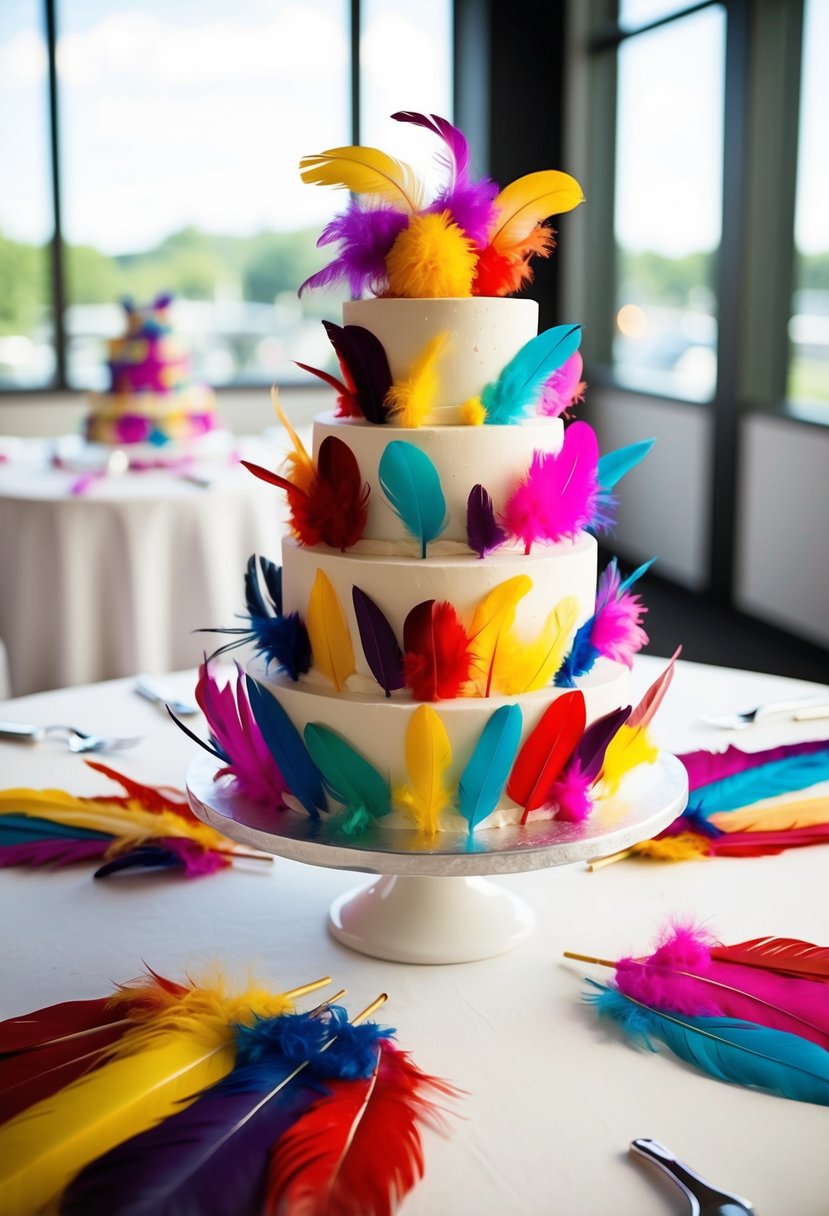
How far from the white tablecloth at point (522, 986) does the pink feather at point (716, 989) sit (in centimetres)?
5

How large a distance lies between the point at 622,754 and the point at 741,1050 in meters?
0.31

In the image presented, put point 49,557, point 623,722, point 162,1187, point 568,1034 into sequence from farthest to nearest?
point 49,557 → point 623,722 → point 568,1034 → point 162,1187

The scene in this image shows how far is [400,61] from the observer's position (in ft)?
23.5

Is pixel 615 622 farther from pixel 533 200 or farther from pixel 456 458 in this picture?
pixel 533 200

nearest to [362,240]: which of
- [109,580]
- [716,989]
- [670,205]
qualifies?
[716,989]

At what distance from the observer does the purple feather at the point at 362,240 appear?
121 cm

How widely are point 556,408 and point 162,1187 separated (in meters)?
0.82

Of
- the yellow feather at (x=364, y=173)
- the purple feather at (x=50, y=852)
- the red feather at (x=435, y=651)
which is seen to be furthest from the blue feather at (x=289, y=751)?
the yellow feather at (x=364, y=173)

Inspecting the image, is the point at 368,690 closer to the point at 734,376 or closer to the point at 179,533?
the point at 179,533

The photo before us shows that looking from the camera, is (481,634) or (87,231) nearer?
(481,634)

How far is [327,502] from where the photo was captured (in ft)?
4.00

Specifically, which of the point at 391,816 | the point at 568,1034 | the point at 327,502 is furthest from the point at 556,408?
the point at 568,1034

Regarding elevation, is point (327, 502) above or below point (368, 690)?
above

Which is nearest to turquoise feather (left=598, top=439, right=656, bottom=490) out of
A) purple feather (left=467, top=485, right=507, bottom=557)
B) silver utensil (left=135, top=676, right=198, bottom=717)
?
purple feather (left=467, top=485, right=507, bottom=557)
